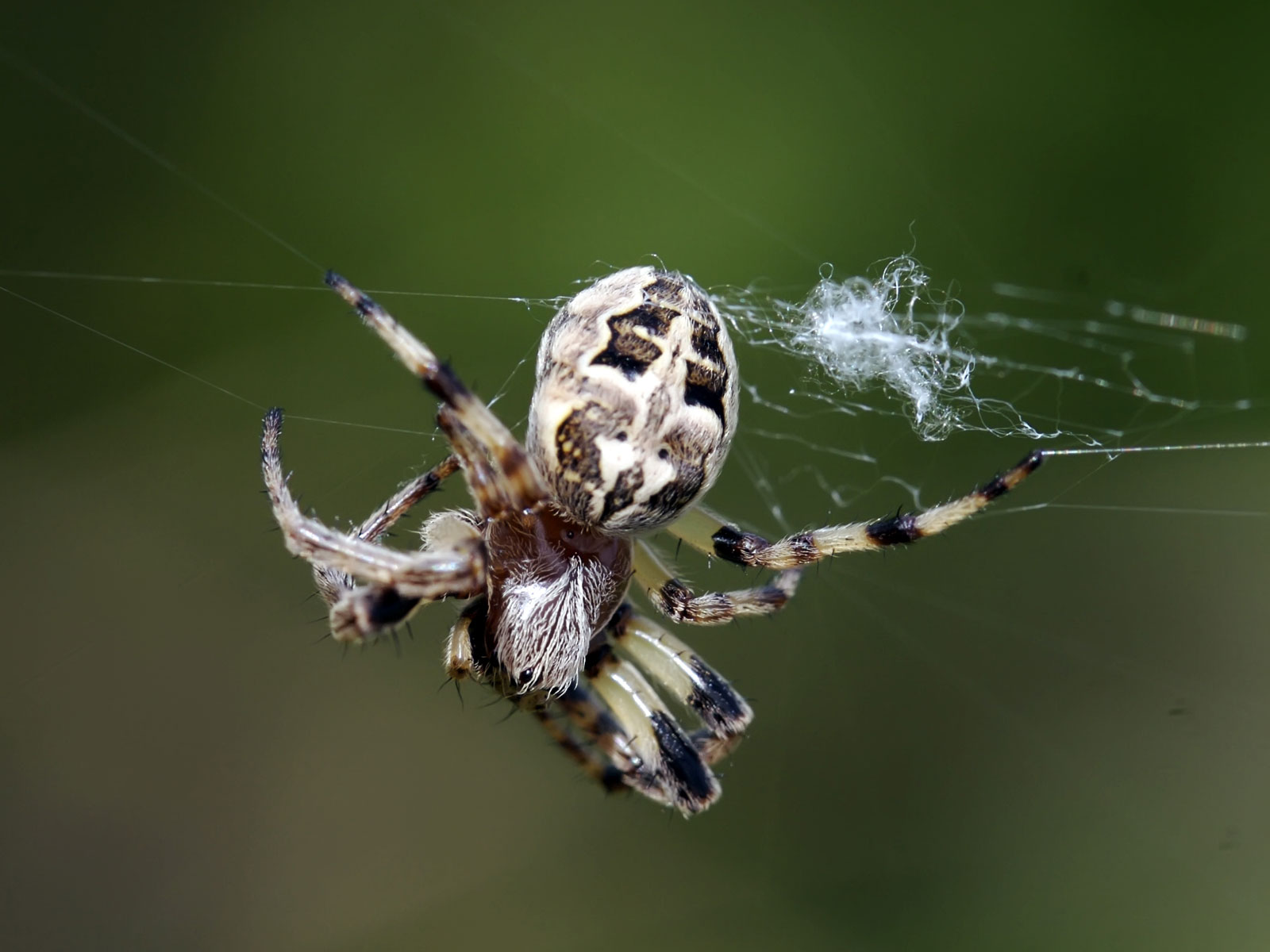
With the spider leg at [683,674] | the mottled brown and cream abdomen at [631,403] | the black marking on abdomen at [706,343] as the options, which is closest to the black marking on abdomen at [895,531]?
the mottled brown and cream abdomen at [631,403]

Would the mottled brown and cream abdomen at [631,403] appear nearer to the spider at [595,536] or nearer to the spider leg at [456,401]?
the spider at [595,536]

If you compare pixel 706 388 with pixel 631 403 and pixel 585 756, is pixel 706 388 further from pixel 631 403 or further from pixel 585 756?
pixel 585 756

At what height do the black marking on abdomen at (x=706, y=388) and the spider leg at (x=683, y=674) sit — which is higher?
the black marking on abdomen at (x=706, y=388)

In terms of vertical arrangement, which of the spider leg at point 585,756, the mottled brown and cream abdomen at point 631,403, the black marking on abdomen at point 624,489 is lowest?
the spider leg at point 585,756

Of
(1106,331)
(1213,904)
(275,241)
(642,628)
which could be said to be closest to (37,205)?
(275,241)

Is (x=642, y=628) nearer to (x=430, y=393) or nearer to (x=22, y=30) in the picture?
(x=430, y=393)

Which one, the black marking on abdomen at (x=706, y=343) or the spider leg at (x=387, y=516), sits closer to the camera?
the black marking on abdomen at (x=706, y=343)

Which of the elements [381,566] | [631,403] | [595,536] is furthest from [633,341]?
[381,566]
